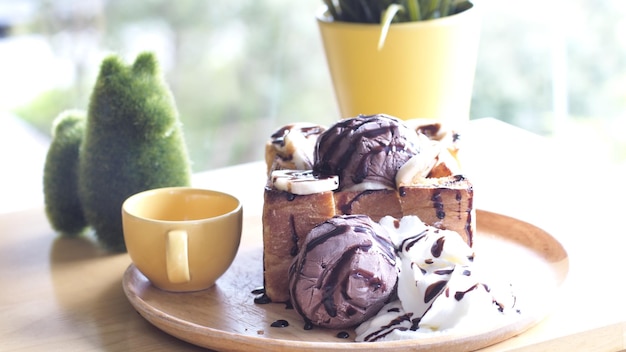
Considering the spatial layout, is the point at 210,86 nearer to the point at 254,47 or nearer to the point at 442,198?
the point at 254,47

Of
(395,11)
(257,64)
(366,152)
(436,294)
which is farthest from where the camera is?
(257,64)

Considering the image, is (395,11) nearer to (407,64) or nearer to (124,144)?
(407,64)

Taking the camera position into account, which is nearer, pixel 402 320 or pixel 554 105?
pixel 402 320

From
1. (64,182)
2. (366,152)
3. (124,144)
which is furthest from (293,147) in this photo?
(64,182)

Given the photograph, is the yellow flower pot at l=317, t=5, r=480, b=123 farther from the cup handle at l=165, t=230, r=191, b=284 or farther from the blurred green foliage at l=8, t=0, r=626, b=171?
the blurred green foliage at l=8, t=0, r=626, b=171

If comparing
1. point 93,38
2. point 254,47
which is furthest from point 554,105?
point 93,38
